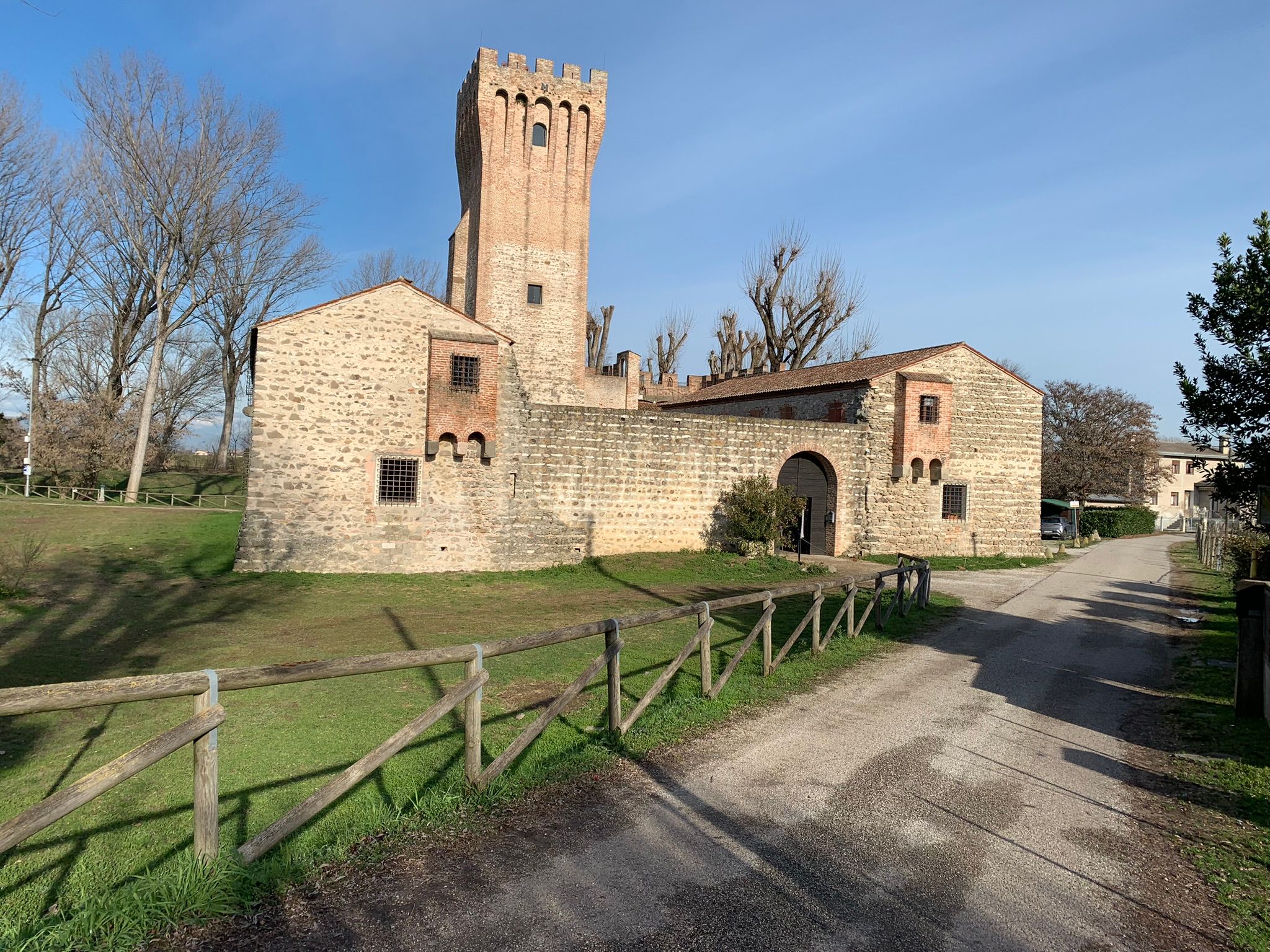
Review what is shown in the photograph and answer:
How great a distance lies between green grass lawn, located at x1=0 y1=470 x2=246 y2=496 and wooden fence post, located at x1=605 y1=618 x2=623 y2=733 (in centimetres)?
2987

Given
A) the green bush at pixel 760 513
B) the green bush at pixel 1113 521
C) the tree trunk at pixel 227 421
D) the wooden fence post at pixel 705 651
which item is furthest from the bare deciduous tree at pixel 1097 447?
the tree trunk at pixel 227 421

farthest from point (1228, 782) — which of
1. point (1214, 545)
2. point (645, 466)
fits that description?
point (1214, 545)

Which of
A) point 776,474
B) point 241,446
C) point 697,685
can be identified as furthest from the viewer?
point 241,446

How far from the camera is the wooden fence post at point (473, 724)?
526 cm

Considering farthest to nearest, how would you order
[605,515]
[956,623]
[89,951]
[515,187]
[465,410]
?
[515,187] → [605,515] → [465,410] → [956,623] → [89,951]

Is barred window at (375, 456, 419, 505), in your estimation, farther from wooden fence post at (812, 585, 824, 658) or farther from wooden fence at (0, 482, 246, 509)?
Result: wooden fence at (0, 482, 246, 509)

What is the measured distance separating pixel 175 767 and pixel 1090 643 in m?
12.3

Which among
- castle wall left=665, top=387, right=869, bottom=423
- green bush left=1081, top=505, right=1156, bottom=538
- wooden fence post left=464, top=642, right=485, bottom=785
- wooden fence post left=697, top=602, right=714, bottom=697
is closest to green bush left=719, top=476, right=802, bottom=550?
castle wall left=665, top=387, right=869, bottom=423

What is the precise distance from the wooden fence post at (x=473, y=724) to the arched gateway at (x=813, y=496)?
58.9 feet

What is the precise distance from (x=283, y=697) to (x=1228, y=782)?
876cm

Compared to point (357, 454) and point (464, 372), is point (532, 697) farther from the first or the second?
point (464, 372)

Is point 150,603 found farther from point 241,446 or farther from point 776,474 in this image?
point 241,446

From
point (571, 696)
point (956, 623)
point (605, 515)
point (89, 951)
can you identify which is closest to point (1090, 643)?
point (956, 623)

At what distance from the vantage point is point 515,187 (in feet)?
94.1
